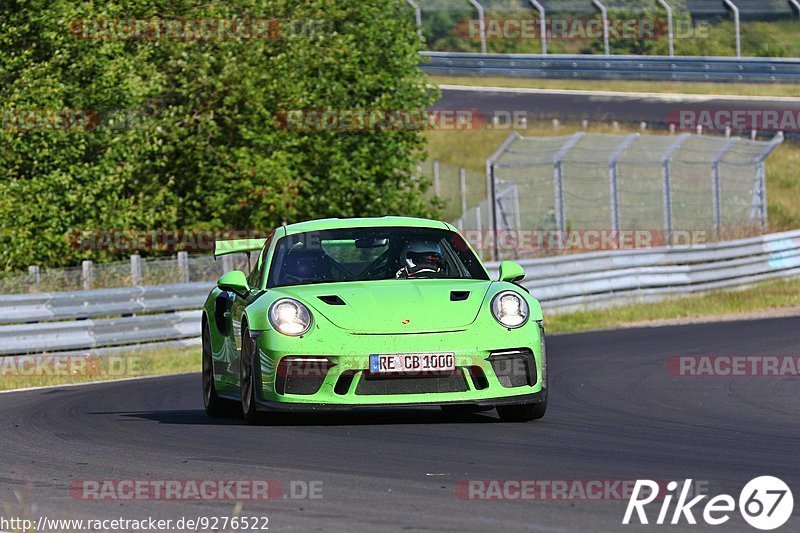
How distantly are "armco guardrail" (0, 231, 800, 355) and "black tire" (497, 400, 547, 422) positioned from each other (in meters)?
8.52

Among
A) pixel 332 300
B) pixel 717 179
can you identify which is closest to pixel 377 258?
pixel 332 300

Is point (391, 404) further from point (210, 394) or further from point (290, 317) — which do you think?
point (210, 394)

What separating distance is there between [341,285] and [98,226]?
1527 centimetres

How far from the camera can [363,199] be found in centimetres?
2800

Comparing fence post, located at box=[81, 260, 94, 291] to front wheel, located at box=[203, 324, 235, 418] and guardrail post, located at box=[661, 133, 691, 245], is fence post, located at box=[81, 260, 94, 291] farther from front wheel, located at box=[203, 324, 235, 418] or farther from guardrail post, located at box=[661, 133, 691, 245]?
guardrail post, located at box=[661, 133, 691, 245]

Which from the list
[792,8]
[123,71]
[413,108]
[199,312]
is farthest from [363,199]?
[792,8]

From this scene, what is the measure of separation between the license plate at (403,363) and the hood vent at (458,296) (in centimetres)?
47

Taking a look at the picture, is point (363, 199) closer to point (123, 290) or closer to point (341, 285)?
point (123, 290)

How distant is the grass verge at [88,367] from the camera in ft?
50.9

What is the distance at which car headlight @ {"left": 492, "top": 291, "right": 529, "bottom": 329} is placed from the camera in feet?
28.8

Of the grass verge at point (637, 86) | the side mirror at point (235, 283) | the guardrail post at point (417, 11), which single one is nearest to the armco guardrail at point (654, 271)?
the guardrail post at point (417, 11)

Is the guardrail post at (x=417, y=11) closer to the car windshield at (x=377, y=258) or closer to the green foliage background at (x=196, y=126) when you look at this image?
the green foliage background at (x=196, y=126)

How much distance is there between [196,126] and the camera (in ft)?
87.0

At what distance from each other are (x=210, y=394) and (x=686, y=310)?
1320 centimetres
